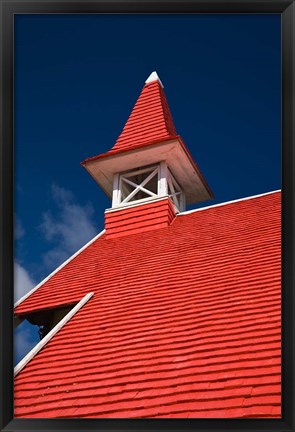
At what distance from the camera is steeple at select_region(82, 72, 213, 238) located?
8555 mm

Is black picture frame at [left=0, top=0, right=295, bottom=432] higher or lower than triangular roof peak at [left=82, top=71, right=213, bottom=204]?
lower

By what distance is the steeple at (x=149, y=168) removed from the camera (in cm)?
855

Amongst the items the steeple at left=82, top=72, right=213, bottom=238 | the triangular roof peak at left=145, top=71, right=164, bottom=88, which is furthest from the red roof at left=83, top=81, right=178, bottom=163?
the triangular roof peak at left=145, top=71, right=164, bottom=88

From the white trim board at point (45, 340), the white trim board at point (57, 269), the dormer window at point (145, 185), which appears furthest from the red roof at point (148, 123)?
the white trim board at point (45, 340)

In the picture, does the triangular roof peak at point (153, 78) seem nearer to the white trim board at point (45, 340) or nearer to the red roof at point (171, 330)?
the red roof at point (171, 330)

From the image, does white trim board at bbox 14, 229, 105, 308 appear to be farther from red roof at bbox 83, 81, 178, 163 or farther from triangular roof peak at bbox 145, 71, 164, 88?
triangular roof peak at bbox 145, 71, 164, 88

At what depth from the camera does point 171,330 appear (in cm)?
458

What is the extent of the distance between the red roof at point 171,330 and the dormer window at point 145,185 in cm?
145

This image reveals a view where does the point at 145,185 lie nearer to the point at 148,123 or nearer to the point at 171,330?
the point at 148,123
